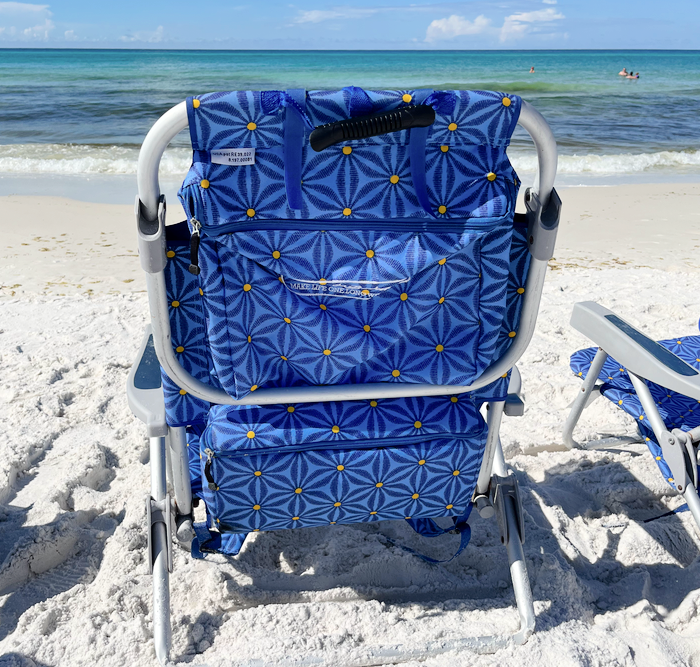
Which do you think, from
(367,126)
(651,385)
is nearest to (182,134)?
(651,385)

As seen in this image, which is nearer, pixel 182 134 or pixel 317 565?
pixel 317 565

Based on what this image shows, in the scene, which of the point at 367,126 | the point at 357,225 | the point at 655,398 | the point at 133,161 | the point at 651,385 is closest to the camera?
the point at 367,126

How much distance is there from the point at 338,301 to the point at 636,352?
910mm

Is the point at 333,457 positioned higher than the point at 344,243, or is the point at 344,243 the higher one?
the point at 344,243

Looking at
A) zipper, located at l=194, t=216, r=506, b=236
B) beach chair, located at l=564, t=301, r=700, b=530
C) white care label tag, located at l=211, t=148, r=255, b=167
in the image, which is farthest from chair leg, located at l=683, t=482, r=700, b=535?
white care label tag, located at l=211, t=148, r=255, b=167

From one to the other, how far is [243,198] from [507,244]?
447mm

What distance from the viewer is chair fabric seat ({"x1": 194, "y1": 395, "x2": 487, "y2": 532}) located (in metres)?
1.24

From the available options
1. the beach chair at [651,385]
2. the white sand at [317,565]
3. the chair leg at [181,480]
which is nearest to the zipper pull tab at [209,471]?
the chair leg at [181,480]

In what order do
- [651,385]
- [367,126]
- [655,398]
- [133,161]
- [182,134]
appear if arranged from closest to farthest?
[367,126], [655,398], [651,385], [133,161], [182,134]

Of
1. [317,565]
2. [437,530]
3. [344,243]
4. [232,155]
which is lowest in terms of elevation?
[317,565]

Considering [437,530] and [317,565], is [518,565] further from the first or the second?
[317,565]

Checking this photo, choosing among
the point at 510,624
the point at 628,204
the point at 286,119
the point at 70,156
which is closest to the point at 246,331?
the point at 286,119

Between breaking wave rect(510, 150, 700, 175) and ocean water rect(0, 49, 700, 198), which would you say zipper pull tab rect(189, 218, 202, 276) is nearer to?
ocean water rect(0, 49, 700, 198)

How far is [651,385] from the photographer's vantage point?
1995mm
